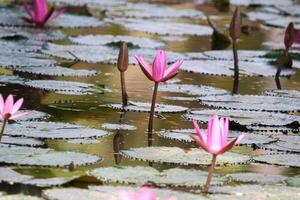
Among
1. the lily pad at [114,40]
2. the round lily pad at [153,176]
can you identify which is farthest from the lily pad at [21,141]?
the lily pad at [114,40]

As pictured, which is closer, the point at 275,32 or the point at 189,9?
the point at 275,32

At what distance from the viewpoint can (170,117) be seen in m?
3.15

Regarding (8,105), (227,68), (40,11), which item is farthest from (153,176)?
Answer: (40,11)

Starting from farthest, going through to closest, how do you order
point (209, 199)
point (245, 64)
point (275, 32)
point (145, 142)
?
point (275, 32)
point (245, 64)
point (145, 142)
point (209, 199)

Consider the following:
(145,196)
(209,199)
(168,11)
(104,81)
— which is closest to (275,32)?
(168,11)

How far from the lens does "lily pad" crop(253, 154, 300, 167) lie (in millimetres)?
2505

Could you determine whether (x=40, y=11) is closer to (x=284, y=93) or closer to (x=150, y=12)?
(x=150, y=12)

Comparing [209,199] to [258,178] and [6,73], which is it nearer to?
[258,178]

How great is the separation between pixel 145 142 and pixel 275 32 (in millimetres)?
3499

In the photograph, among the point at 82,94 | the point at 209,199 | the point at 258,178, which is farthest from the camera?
the point at 82,94

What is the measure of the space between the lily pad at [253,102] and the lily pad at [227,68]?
601mm

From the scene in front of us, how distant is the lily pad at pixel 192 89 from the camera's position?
3.64m

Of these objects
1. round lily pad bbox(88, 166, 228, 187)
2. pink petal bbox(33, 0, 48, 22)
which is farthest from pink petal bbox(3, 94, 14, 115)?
pink petal bbox(33, 0, 48, 22)

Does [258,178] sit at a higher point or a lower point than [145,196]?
lower
